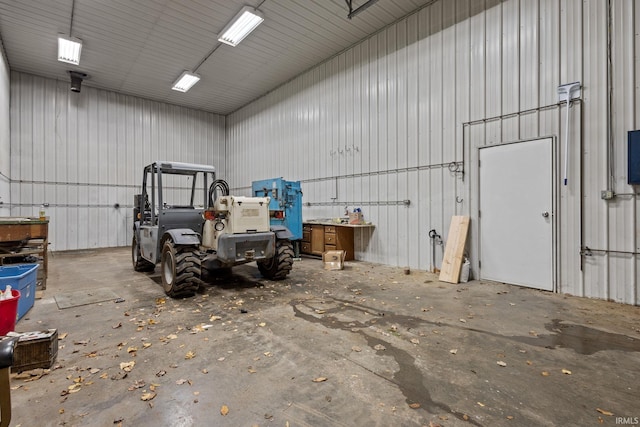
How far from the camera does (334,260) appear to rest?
6.49m

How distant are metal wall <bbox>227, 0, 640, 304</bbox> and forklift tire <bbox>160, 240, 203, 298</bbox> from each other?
14.4ft

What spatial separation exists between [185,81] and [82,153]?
4.33 m

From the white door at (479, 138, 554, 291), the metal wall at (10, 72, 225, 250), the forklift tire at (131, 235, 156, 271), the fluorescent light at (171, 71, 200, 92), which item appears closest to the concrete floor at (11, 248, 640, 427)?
the white door at (479, 138, 554, 291)

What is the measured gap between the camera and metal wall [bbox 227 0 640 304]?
413 cm

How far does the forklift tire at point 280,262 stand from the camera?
17.0 feet

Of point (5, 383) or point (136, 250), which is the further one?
point (136, 250)

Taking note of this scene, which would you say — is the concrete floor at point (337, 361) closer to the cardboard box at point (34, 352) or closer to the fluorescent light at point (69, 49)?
the cardboard box at point (34, 352)

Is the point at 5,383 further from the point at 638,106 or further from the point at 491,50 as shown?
the point at 491,50

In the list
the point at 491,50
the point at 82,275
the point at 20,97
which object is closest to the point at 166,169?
the point at 82,275

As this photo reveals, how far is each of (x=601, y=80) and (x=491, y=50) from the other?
1.81 meters

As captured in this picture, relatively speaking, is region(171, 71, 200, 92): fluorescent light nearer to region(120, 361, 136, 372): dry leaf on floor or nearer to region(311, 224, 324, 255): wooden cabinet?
region(311, 224, 324, 255): wooden cabinet

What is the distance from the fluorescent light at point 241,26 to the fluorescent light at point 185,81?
2638 mm

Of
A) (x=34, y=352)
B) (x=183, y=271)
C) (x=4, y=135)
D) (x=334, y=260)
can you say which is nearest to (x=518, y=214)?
(x=334, y=260)

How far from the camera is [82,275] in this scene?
584 cm
